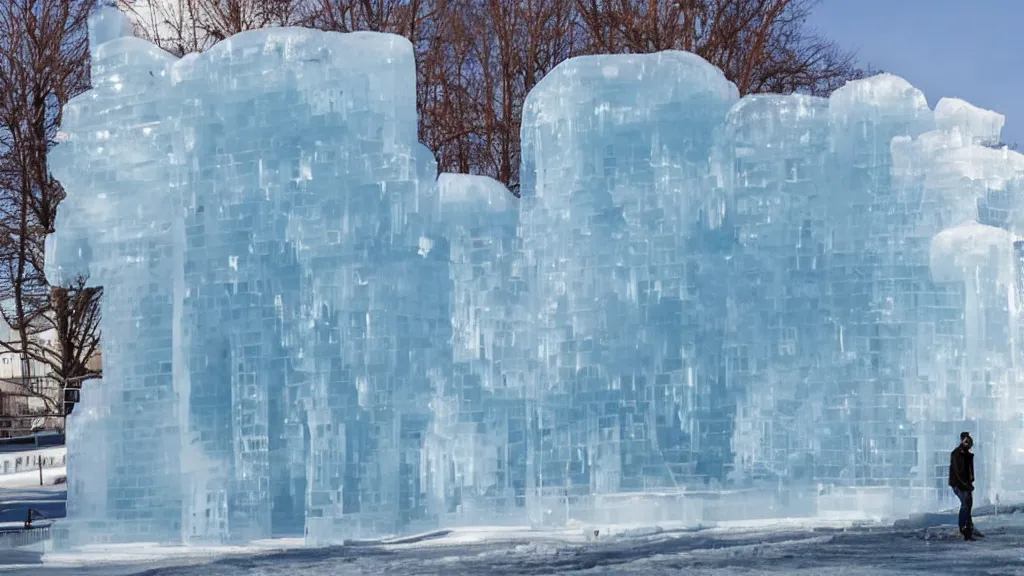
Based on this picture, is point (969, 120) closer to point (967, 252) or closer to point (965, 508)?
point (967, 252)

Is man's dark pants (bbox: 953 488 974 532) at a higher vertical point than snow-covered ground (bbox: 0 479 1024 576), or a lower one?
higher

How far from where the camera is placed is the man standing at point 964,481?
14109 mm

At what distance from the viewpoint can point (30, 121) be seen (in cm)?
3058

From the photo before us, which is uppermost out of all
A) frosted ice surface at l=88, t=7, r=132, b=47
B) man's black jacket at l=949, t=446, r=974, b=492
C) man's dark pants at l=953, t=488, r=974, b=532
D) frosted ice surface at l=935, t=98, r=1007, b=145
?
frosted ice surface at l=88, t=7, r=132, b=47

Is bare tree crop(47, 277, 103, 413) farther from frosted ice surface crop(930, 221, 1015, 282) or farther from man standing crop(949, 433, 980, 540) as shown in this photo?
man standing crop(949, 433, 980, 540)

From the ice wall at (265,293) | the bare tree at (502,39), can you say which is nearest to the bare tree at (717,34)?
the bare tree at (502,39)

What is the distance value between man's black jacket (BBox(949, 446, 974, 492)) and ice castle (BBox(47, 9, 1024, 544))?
4.52ft

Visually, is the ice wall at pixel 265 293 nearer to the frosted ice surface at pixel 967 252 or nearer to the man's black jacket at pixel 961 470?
the frosted ice surface at pixel 967 252

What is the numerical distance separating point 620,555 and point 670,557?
23.8 inches

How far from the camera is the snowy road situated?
12.9 metres

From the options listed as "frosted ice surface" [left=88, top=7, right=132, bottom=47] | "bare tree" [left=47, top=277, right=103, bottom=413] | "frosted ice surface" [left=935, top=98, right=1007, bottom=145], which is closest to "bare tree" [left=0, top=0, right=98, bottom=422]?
"bare tree" [left=47, top=277, right=103, bottom=413]

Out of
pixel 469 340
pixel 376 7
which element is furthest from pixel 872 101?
pixel 376 7

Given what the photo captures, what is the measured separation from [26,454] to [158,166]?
1449cm

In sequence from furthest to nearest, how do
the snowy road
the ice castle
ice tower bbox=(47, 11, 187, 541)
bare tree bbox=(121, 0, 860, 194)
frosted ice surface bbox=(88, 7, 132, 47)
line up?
1. bare tree bbox=(121, 0, 860, 194)
2. frosted ice surface bbox=(88, 7, 132, 47)
3. ice tower bbox=(47, 11, 187, 541)
4. the ice castle
5. the snowy road
